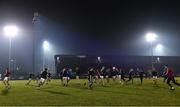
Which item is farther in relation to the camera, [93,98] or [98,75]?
[98,75]

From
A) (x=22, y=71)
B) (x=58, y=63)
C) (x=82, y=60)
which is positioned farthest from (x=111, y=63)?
(x=22, y=71)

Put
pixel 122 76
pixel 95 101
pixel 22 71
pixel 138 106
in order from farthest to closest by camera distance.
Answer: pixel 22 71 → pixel 122 76 → pixel 95 101 → pixel 138 106

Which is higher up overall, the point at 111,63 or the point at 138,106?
the point at 111,63

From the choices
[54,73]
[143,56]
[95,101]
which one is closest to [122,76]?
[95,101]

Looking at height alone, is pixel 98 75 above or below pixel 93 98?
above

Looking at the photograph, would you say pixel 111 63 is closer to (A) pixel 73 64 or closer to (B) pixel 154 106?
(A) pixel 73 64

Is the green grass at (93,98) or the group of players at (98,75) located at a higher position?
the group of players at (98,75)

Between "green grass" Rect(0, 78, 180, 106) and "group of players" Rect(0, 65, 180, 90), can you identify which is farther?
"group of players" Rect(0, 65, 180, 90)

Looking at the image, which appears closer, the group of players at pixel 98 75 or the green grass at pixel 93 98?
the green grass at pixel 93 98

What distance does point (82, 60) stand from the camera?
89.8m

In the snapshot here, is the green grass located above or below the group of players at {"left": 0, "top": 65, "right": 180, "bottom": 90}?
below

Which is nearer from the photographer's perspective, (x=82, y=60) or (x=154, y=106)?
(x=154, y=106)

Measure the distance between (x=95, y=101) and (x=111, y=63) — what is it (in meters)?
67.9

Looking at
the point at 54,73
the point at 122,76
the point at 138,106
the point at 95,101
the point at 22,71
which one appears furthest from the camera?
the point at 22,71
